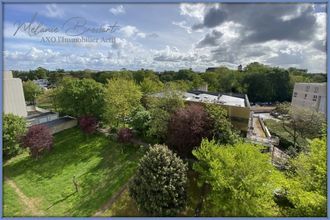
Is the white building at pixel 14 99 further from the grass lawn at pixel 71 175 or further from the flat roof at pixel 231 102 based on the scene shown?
the flat roof at pixel 231 102

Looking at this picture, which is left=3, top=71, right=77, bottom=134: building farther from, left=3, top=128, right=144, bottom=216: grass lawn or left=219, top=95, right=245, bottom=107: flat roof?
left=219, top=95, right=245, bottom=107: flat roof

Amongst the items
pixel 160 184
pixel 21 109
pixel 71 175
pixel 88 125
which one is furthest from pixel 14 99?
pixel 160 184

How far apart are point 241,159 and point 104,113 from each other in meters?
9.12

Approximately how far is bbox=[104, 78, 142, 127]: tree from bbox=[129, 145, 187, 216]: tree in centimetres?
664

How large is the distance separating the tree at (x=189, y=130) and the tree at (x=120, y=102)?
4.97m

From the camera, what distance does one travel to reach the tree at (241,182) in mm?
6918

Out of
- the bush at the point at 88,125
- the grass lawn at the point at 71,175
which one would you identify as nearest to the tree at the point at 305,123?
the grass lawn at the point at 71,175

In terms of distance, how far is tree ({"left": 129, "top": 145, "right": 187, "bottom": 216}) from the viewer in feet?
24.9

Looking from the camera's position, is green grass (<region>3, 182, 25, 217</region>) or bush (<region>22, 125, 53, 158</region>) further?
bush (<region>22, 125, 53, 158</region>)

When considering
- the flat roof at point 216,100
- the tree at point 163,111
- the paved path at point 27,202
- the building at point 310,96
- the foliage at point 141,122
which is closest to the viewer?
the paved path at point 27,202

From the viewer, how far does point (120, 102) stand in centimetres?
1418

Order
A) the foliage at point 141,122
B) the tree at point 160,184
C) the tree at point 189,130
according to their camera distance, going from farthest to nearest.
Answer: the foliage at point 141,122, the tree at point 189,130, the tree at point 160,184

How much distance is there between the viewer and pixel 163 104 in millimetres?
12570

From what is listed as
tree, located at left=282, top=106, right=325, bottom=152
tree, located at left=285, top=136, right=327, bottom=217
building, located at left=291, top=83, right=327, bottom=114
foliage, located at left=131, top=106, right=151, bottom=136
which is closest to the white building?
foliage, located at left=131, top=106, right=151, bottom=136
